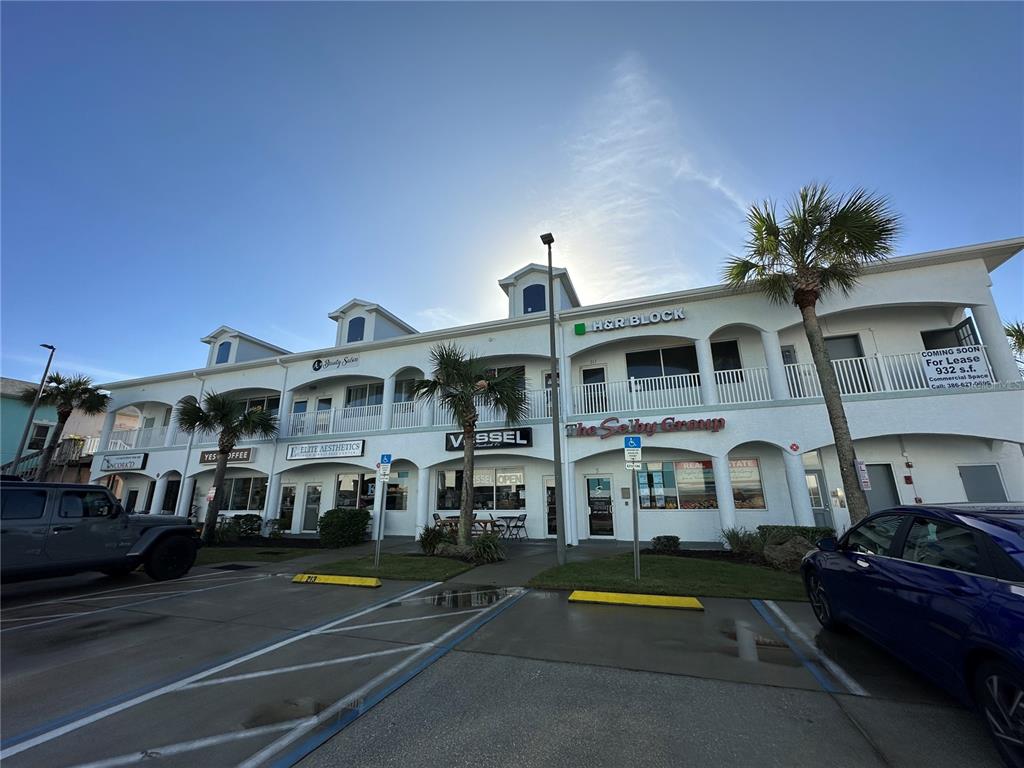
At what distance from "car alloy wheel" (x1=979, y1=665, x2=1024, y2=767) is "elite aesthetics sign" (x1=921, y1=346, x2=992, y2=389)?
11.6 m

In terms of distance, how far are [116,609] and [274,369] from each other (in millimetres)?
14023

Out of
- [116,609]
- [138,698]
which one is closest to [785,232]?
[138,698]

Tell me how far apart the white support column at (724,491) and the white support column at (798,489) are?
5.07ft

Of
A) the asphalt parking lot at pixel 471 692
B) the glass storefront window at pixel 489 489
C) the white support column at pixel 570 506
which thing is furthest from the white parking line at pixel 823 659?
the glass storefront window at pixel 489 489

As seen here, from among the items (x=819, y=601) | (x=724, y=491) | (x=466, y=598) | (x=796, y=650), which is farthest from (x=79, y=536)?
(x=724, y=491)

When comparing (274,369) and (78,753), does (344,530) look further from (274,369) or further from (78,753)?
(78,753)

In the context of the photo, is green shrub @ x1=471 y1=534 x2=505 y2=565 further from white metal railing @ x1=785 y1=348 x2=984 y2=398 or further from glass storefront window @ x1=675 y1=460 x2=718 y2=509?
white metal railing @ x1=785 y1=348 x2=984 y2=398

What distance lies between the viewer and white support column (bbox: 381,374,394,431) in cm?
1712

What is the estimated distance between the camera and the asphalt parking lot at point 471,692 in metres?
3.13

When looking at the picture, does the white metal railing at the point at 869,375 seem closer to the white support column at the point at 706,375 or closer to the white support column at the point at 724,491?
the white support column at the point at 706,375

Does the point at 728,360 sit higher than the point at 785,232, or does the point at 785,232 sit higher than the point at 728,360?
the point at 785,232

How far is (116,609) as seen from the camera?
7.55 meters

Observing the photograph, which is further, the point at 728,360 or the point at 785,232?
the point at 728,360

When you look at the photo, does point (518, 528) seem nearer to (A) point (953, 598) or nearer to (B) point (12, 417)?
(A) point (953, 598)
